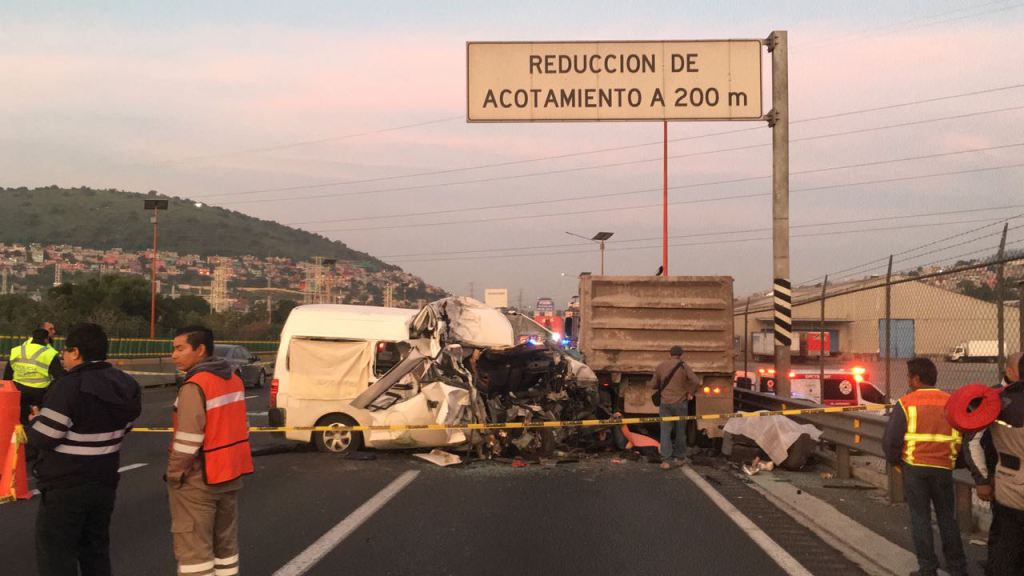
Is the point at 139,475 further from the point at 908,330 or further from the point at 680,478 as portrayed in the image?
the point at 908,330

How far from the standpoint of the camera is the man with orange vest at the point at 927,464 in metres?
6.73

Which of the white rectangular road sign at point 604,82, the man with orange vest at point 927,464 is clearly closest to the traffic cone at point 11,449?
the man with orange vest at point 927,464

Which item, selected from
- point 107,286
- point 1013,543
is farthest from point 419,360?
point 107,286

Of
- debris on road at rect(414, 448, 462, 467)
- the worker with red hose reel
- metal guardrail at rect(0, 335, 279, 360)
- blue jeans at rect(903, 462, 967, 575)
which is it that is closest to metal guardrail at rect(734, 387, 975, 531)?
blue jeans at rect(903, 462, 967, 575)

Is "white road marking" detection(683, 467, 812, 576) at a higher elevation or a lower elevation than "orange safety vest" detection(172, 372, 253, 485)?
lower

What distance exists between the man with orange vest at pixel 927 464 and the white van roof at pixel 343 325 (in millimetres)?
8343

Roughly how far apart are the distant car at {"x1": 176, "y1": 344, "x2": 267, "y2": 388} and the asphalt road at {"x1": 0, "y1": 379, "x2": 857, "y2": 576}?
16238mm

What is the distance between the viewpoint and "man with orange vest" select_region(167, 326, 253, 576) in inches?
207

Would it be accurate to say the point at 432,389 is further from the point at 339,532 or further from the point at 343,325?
the point at 339,532

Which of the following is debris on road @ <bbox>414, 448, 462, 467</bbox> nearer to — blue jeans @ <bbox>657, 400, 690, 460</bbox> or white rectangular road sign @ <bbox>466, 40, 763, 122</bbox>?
blue jeans @ <bbox>657, 400, 690, 460</bbox>

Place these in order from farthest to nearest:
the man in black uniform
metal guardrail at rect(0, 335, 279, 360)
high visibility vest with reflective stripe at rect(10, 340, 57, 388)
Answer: metal guardrail at rect(0, 335, 279, 360) → high visibility vest with reflective stripe at rect(10, 340, 57, 388) → the man in black uniform

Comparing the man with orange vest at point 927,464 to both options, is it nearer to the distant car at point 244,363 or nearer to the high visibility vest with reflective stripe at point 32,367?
the high visibility vest with reflective stripe at point 32,367

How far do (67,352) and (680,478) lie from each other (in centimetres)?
826

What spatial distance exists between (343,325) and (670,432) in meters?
4.91
